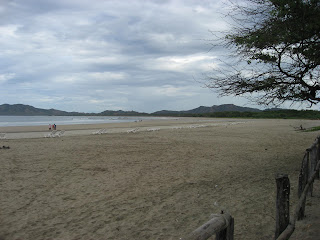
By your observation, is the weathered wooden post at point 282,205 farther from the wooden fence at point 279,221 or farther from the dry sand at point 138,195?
the dry sand at point 138,195

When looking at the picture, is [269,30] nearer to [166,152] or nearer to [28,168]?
[166,152]

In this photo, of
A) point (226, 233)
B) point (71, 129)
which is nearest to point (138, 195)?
point (226, 233)

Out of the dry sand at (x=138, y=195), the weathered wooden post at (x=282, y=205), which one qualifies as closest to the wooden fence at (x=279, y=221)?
the weathered wooden post at (x=282, y=205)

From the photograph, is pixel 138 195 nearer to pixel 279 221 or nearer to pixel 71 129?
pixel 279 221

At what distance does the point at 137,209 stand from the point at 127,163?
15.1ft

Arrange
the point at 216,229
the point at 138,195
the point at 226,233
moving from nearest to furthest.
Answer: the point at 216,229 < the point at 226,233 < the point at 138,195

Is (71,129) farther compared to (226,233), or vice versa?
(71,129)

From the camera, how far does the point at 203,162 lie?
10.2 m

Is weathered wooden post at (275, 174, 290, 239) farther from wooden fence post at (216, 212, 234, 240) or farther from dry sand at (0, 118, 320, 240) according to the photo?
wooden fence post at (216, 212, 234, 240)

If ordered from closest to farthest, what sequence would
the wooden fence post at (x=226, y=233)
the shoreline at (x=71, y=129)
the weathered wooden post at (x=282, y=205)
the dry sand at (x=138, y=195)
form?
the wooden fence post at (x=226, y=233) → the weathered wooden post at (x=282, y=205) → the dry sand at (x=138, y=195) → the shoreline at (x=71, y=129)

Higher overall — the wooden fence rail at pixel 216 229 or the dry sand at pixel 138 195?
the wooden fence rail at pixel 216 229

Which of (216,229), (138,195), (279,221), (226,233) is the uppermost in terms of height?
(216,229)

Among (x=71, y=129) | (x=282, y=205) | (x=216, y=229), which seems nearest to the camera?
(x=216, y=229)

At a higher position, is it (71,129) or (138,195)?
(71,129)
